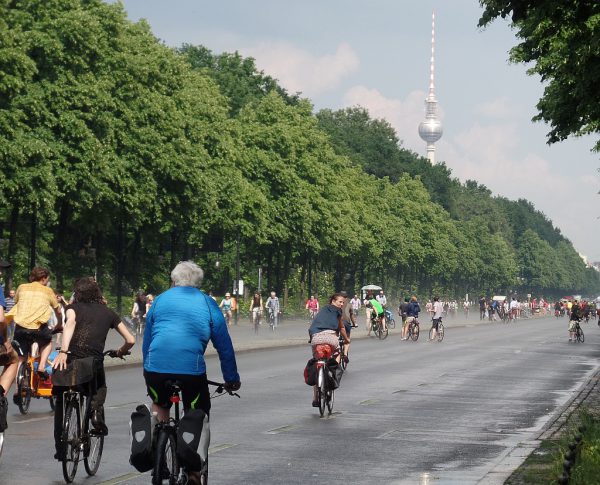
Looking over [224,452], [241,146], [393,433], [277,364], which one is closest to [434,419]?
[393,433]

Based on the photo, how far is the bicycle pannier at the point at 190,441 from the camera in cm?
909

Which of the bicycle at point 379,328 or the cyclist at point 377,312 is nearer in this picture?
the cyclist at point 377,312

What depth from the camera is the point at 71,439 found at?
11898mm

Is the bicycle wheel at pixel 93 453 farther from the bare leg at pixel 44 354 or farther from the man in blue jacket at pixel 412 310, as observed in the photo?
the man in blue jacket at pixel 412 310

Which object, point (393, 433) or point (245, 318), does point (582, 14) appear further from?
point (245, 318)

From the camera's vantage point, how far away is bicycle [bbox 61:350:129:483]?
11797 mm

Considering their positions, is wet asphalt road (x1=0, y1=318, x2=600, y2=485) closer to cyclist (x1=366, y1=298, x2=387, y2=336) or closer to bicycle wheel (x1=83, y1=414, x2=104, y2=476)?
bicycle wheel (x1=83, y1=414, x2=104, y2=476)

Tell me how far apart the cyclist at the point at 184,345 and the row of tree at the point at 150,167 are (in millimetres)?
34439

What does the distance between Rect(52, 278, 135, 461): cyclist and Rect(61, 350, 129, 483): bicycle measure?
0.06 metres

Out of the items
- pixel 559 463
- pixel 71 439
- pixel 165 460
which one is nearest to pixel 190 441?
pixel 165 460

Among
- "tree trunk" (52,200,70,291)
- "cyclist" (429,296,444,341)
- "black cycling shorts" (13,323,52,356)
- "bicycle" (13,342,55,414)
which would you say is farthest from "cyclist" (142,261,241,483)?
"cyclist" (429,296,444,341)

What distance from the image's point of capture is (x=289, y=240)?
74188 millimetres

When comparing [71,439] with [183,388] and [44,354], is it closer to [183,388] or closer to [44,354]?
[183,388]

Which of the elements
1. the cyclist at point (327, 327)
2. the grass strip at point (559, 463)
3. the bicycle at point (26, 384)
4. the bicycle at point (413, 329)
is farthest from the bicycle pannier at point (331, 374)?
the bicycle at point (413, 329)
